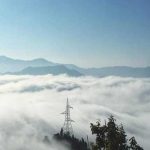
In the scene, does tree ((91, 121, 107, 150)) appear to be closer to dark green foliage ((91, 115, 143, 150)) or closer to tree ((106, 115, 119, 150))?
dark green foliage ((91, 115, 143, 150))

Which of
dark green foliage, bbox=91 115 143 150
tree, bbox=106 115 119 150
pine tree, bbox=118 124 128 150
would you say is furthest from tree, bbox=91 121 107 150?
pine tree, bbox=118 124 128 150

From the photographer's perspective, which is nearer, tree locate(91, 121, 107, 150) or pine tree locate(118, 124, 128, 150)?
pine tree locate(118, 124, 128, 150)

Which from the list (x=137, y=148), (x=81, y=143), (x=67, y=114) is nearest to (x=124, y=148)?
(x=137, y=148)

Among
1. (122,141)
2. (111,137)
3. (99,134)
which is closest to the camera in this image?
(122,141)

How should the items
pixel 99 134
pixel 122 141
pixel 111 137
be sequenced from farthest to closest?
pixel 99 134, pixel 111 137, pixel 122 141

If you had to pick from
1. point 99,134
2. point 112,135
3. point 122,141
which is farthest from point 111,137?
point 99,134

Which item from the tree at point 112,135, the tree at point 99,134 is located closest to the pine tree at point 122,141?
the tree at point 112,135

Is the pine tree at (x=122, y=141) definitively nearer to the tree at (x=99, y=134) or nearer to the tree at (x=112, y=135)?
the tree at (x=112, y=135)

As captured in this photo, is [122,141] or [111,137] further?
[111,137]

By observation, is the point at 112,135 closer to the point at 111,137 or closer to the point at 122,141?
the point at 111,137
